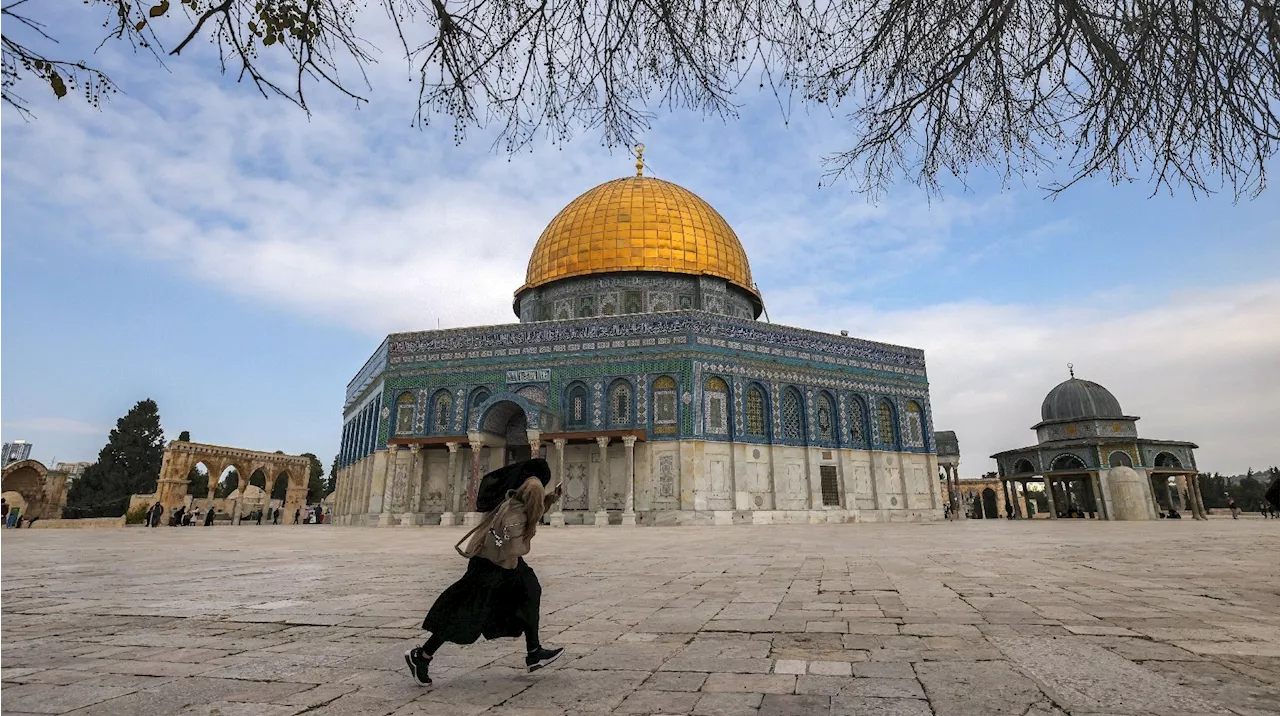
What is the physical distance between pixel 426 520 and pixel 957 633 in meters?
20.7

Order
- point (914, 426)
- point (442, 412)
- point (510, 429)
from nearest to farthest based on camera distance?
point (510, 429)
point (442, 412)
point (914, 426)

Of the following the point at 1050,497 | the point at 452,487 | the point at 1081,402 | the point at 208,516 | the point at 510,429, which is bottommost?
the point at 208,516

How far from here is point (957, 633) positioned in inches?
124

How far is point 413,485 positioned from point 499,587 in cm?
2042

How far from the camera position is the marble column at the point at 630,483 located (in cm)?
1944

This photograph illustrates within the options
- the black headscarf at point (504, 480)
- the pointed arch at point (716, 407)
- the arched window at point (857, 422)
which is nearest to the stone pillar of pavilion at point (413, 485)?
the pointed arch at point (716, 407)

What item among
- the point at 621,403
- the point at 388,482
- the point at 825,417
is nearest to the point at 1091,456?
the point at 825,417

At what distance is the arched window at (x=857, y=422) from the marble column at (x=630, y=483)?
8182 millimetres

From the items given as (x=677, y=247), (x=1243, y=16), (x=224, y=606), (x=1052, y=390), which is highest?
(x=677, y=247)

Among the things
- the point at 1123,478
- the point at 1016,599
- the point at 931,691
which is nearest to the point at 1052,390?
the point at 1123,478

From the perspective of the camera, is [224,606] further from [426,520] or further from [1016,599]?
[426,520]

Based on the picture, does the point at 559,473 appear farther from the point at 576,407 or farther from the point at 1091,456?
the point at 1091,456

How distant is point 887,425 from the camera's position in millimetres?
23938

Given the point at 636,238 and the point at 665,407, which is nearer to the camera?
the point at 665,407
